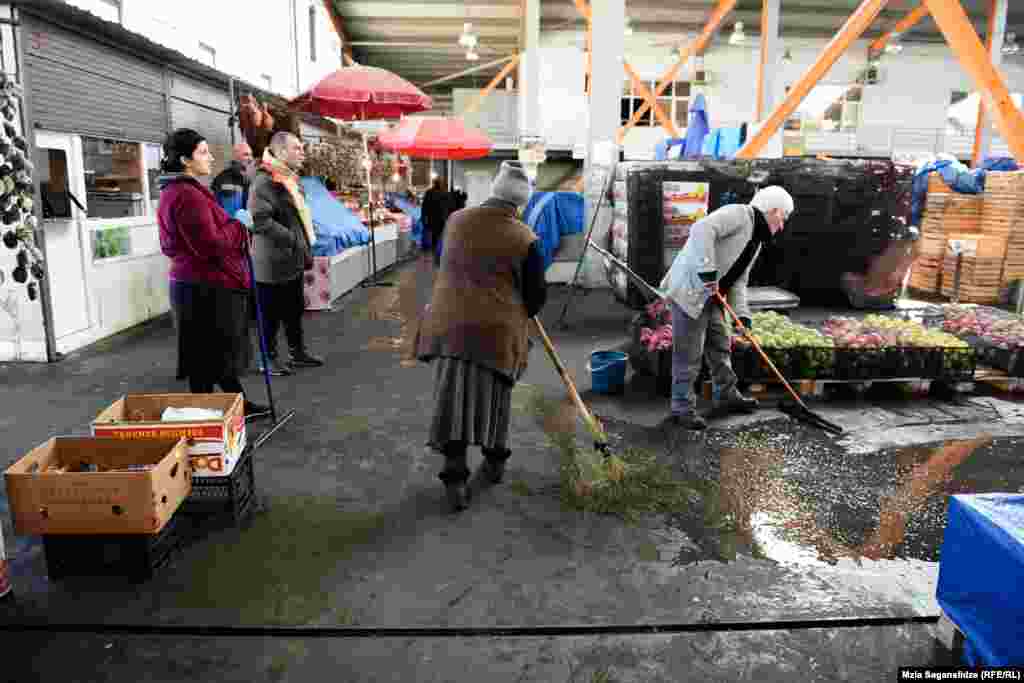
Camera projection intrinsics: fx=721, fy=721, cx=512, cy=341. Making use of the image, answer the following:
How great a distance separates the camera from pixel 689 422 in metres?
5.42

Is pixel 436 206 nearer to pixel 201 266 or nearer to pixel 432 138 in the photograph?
pixel 432 138

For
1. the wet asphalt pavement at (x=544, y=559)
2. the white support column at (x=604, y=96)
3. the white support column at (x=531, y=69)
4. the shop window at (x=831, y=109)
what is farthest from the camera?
the shop window at (x=831, y=109)

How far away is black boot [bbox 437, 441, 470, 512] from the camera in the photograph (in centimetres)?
399

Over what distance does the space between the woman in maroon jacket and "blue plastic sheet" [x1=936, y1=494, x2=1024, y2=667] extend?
391 centimetres

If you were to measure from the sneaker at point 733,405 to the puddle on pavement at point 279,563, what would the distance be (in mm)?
3033

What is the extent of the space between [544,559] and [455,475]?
74 centimetres

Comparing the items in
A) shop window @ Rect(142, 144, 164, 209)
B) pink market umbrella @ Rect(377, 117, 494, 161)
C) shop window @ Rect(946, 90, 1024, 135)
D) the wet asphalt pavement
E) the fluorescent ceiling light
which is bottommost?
the wet asphalt pavement

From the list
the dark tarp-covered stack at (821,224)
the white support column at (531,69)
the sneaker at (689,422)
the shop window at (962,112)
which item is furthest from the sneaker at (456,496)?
the shop window at (962,112)

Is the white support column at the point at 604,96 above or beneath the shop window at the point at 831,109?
beneath

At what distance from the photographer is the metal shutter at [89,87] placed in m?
6.71

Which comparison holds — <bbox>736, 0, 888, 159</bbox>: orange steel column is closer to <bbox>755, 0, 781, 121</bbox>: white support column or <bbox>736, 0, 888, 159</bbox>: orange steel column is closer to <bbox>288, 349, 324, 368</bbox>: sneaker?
<bbox>288, 349, 324, 368</bbox>: sneaker

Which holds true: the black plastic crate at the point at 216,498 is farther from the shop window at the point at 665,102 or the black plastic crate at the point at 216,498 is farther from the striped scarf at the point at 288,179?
the shop window at the point at 665,102

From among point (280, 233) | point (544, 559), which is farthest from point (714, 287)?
point (280, 233)

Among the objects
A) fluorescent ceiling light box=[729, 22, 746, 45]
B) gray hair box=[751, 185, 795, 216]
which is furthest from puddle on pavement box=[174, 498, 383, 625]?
fluorescent ceiling light box=[729, 22, 746, 45]
